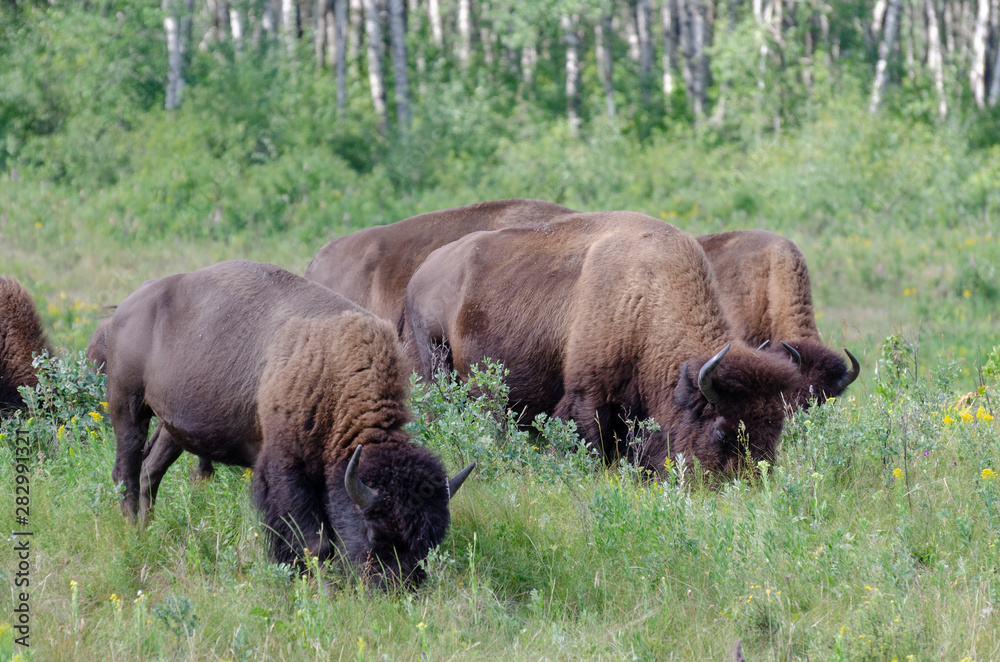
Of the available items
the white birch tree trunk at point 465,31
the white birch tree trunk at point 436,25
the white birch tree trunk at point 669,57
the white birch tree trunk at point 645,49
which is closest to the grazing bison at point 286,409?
the white birch tree trunk at point 465,31

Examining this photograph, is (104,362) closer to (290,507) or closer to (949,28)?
(290,507)

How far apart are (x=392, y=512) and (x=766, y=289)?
4.72 m

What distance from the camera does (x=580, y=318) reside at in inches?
262

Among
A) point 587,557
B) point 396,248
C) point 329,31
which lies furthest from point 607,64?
point 587,557

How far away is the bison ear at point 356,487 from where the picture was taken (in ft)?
13.5

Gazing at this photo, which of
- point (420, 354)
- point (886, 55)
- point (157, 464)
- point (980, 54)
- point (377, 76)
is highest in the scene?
point (377, 76)

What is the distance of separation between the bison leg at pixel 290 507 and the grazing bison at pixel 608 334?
211 cm

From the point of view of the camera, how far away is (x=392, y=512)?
4.25 metres

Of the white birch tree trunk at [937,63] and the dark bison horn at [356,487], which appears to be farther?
the white birch tree trunk at [937,63]

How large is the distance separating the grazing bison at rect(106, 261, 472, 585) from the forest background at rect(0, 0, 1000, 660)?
0.26m

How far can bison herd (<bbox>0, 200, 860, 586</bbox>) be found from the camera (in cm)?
455

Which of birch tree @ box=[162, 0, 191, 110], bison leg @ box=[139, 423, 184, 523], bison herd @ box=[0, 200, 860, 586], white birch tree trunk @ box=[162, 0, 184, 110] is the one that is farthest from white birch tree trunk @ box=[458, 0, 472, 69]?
bison leg @ box=[139, 423, 184, 523]

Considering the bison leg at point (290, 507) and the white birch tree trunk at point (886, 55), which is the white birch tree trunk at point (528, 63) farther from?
the bison leg at point (290, 507)

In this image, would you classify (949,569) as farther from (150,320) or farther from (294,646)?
(150,320)
